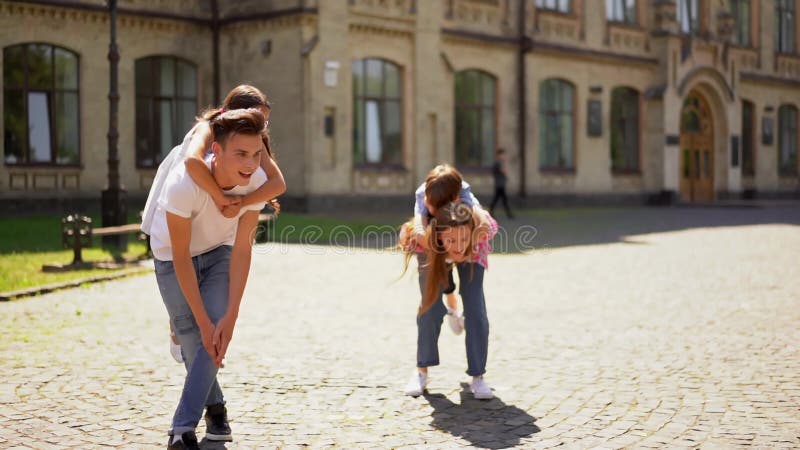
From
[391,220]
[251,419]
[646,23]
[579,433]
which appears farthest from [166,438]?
[646,23]

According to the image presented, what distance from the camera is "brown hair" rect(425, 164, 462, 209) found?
5441mm

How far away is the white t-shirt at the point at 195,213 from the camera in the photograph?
408 cm

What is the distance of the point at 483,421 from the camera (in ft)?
16.9

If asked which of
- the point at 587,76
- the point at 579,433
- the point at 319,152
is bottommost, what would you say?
the point at 579,433

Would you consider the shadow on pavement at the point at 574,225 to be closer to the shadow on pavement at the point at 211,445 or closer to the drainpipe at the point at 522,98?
the drainpipe at the point at 522,98

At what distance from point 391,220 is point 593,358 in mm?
15016

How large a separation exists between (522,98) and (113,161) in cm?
1608

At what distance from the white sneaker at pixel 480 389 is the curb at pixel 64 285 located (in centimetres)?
595

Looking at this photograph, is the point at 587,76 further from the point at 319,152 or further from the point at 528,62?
the point at 319,152

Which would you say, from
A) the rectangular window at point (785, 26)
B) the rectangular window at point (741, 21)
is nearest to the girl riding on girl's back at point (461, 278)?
the rectangular window at point (741, 21)

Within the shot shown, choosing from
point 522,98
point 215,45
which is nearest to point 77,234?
point 215,45

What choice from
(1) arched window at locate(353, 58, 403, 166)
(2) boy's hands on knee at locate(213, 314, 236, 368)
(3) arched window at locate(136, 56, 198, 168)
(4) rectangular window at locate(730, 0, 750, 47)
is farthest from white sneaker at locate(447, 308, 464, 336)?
(4) rectangular window at locate(730, 0, 750, 47)

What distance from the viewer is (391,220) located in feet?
71.1

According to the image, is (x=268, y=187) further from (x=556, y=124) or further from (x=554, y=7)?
(x=554, y=7)
